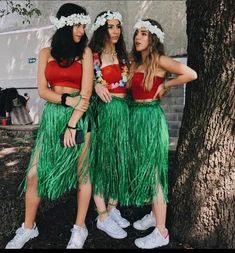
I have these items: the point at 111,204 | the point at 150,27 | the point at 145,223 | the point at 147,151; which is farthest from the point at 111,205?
the point at 150,27

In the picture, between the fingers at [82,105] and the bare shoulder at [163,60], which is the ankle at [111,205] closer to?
the fingers at [82,105]

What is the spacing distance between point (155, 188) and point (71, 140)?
0.67 metres

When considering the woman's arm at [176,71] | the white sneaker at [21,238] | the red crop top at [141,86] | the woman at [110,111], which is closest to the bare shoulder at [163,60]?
the woman's arm at [176,71]

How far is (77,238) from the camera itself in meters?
2.92

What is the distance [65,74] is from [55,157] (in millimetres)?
570

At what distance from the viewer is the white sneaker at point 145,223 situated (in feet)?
10.6

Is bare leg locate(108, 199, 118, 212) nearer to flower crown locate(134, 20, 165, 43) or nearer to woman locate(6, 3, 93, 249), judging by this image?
woman locate(6, 3, 93, 249)

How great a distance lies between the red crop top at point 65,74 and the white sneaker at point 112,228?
1.00 metres

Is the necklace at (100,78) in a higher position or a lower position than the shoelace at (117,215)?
higher

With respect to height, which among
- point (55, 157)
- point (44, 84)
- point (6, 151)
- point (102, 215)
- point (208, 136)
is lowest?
point (6, 151)

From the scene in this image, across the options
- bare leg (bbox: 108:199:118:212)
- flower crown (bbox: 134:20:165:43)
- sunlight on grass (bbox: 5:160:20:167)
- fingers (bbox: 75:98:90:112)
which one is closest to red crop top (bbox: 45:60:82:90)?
fingers (bbox: 75:98:90:112)

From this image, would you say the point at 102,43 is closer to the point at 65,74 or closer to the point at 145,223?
the point at 65,74

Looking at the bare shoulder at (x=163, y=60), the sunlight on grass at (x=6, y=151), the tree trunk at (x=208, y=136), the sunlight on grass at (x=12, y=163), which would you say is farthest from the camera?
the sunlight on grass at (x=6, y=151)

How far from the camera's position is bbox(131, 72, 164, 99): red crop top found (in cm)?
294
